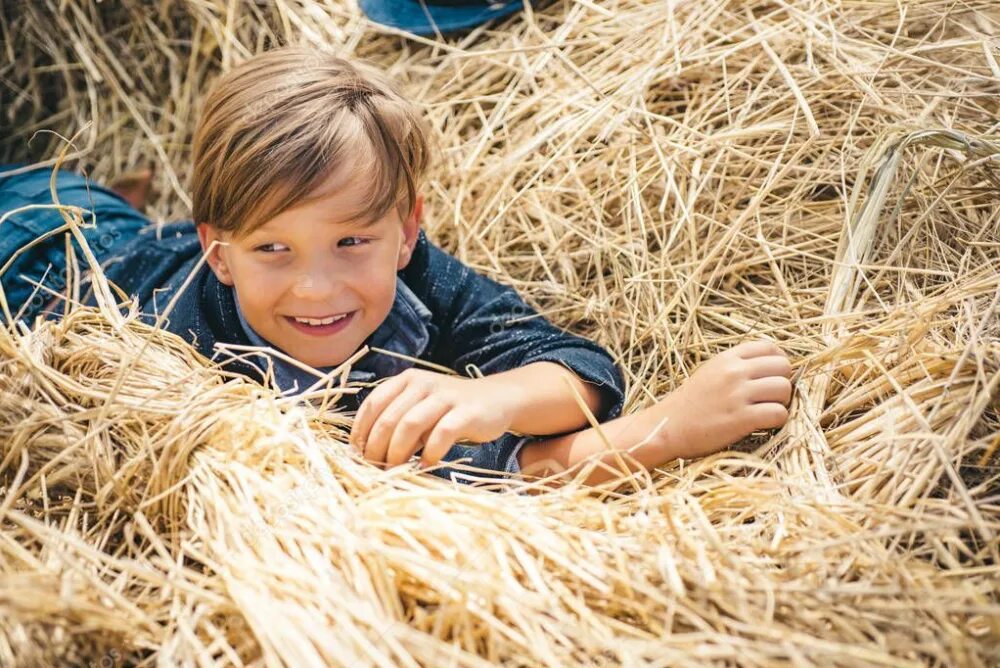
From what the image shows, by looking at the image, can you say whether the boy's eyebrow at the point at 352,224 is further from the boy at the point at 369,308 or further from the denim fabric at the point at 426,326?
the denim fabric at the point at 426,326

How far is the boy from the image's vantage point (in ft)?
5.06

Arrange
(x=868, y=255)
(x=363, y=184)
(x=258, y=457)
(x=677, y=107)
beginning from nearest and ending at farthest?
(x=258, y=457) < (x=363, y=184) < (x=868, y=255) < (x=677, y=107)

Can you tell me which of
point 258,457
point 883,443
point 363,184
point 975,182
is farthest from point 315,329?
point 975,182

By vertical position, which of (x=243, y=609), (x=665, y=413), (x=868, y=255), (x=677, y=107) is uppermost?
(x=677, y=107)

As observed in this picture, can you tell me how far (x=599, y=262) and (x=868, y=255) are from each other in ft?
1.87

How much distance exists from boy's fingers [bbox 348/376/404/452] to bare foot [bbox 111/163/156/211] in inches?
62.3

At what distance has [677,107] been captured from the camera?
7.24 feet

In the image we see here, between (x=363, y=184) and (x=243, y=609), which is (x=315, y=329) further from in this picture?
(x=243, y=609)

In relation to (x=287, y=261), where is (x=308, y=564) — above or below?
below

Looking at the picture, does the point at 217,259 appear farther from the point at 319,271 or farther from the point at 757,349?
the point at 757,349

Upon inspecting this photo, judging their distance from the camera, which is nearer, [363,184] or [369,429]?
[369,429]

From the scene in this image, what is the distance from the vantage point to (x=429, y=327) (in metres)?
1.96

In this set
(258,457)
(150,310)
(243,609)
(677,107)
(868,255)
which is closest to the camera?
(243,609)

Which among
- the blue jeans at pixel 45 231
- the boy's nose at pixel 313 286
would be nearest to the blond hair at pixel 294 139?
the boy's nose at pixel 313 286
